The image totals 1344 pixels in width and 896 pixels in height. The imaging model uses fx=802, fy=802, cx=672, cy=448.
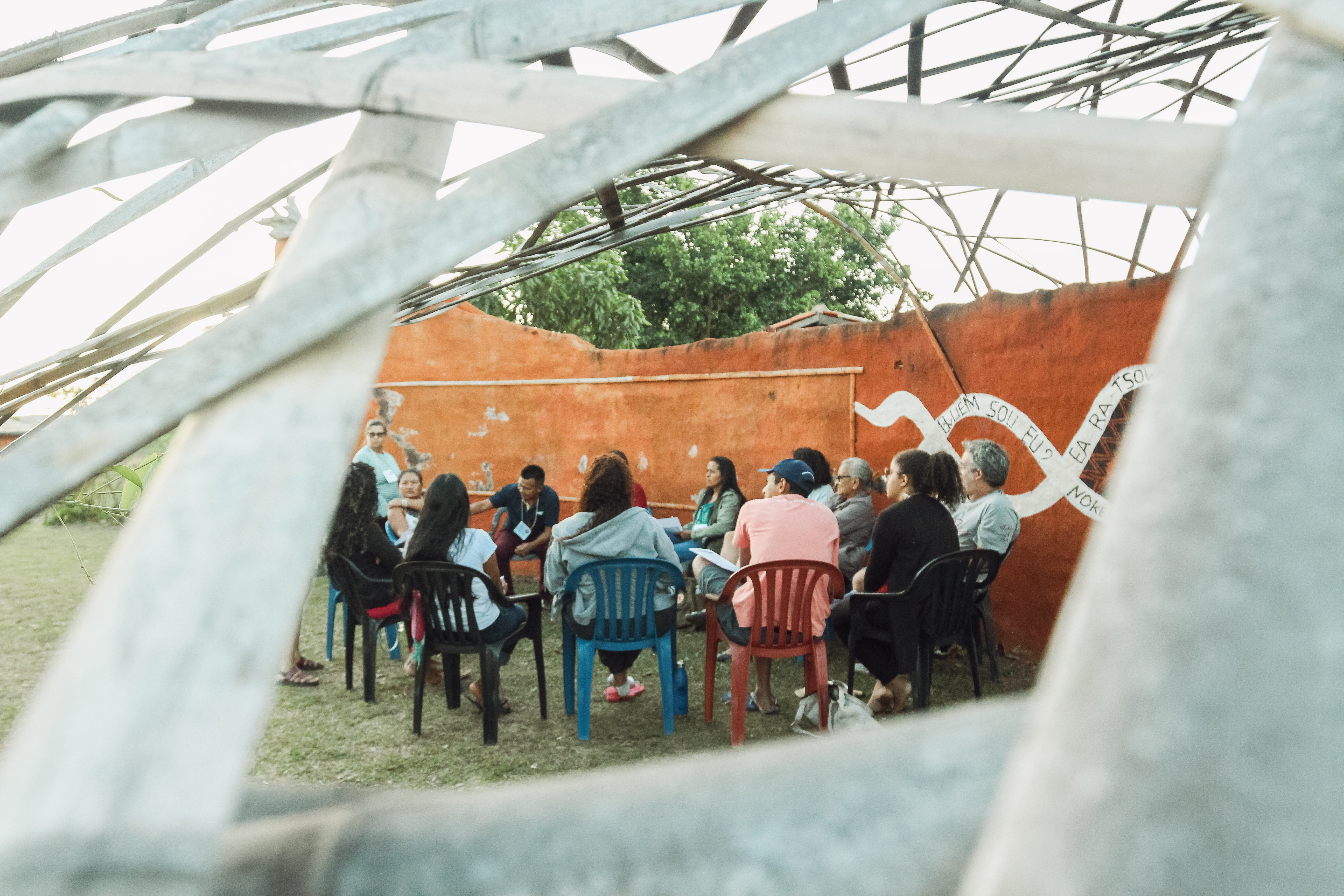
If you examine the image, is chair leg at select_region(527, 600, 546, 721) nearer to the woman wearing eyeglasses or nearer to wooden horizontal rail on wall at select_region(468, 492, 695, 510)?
the woman wearing eyeglasses

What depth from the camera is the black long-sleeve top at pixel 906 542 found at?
404 cm

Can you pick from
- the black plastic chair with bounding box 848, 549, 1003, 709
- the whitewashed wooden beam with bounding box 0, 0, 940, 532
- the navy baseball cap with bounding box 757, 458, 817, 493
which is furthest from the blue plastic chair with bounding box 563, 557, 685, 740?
the whitewashed wooden beam with bounding box 0, 0, 940, 532

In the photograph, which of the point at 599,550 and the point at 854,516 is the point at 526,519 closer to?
the point at 599,550

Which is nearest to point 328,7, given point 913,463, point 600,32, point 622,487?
point 600,32

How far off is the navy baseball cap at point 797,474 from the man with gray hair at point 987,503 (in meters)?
0.90

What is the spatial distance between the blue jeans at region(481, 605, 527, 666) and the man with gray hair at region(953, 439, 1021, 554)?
251 cm

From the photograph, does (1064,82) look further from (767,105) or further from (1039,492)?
(767,105)

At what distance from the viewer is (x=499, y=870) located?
1.36 feet

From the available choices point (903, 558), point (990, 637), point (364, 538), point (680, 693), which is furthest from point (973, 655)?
point (364, 538)

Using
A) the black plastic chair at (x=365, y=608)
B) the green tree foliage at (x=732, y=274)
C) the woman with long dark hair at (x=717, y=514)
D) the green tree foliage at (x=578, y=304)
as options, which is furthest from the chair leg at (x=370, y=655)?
the green tree foliage at (x=732, y=274)

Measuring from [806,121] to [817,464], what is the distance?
5.28 meters

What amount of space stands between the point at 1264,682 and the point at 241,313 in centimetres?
66

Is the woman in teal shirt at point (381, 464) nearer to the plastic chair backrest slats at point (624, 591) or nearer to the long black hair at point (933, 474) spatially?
the plastic chair backrest slats at point (624, 591)

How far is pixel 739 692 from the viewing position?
3.84 meters
